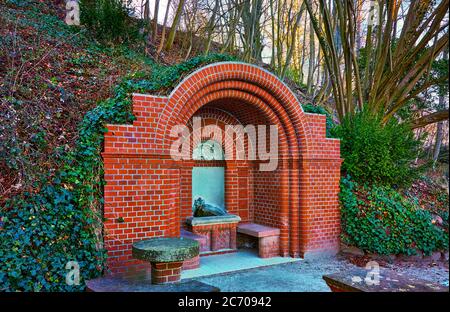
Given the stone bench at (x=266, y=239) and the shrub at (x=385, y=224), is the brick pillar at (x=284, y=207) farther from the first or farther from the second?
the shrub at (x=385, y=224)

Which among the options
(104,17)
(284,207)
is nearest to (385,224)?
(284,207)

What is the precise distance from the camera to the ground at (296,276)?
5.04 metres

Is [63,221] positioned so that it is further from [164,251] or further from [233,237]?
[233,237]

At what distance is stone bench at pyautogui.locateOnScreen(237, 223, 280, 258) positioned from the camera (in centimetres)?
671

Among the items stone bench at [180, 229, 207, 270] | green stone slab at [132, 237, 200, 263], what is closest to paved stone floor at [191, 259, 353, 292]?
stone bench at [180, 229, 207, 270]

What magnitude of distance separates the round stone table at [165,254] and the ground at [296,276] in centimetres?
83

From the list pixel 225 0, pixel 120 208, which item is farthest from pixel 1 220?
pixel 225 0

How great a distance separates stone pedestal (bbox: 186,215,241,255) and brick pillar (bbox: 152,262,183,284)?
6.14 feet

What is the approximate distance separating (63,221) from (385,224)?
5.72m

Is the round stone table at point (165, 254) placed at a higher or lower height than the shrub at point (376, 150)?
lower

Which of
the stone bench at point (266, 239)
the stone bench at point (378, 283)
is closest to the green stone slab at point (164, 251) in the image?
the stone bench at point (378, 283)

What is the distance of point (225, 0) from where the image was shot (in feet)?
40.0

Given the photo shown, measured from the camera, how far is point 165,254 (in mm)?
4195

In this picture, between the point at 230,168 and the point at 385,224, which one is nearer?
the point at 385,224
